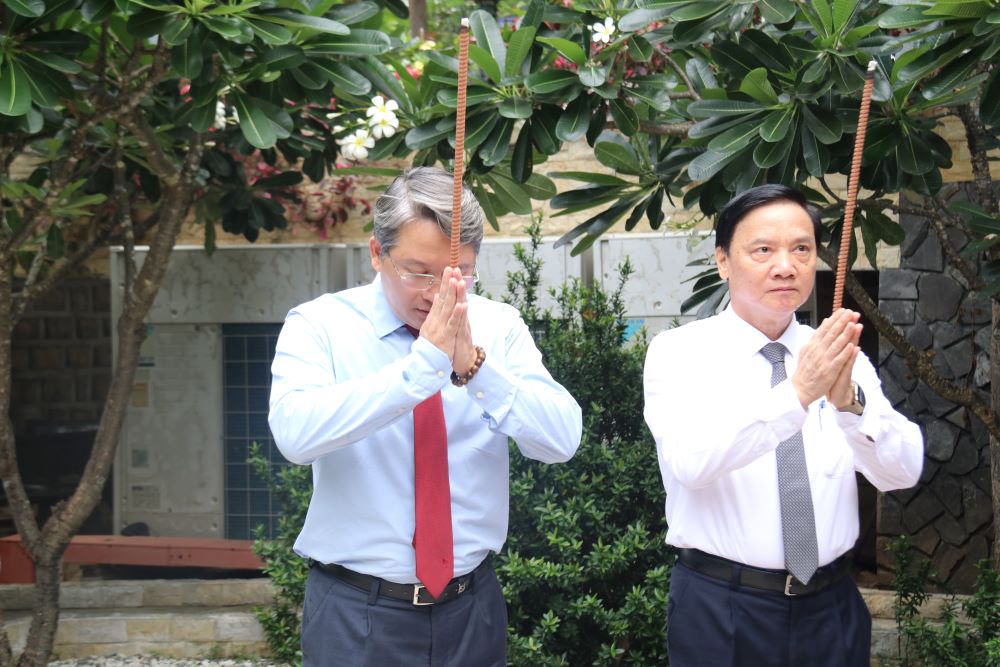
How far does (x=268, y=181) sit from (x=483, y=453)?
3.34 m

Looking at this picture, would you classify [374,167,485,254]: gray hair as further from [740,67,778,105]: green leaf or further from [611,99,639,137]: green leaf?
[611,99,639,137]: green leaf

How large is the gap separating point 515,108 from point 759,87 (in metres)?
0.80

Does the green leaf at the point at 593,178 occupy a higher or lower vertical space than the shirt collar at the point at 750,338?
higher

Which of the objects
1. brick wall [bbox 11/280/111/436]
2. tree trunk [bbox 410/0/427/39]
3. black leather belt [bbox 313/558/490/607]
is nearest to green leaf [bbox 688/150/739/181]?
black leather belt [bbox 313/558/490/607]

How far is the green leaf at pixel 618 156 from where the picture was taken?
12.8 feet

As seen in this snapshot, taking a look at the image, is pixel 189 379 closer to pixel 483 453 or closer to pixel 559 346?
pixel 559 346

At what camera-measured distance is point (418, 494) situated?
2357 mm

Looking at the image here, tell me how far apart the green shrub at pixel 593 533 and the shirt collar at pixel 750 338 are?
5.18 ft

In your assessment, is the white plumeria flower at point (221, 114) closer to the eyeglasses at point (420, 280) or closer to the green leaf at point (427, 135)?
the green leaf at point (427, 135)

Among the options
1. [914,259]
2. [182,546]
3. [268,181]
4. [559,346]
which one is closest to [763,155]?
[559,346]

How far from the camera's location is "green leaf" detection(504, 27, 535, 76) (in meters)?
3.57

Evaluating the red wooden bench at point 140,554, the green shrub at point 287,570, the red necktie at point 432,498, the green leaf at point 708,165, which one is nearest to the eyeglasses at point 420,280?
the red necktie at point 432,498

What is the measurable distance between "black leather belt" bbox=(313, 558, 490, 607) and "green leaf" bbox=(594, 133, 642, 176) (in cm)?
195

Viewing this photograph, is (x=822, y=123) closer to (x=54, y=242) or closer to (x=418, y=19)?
(x=54, y=242)
